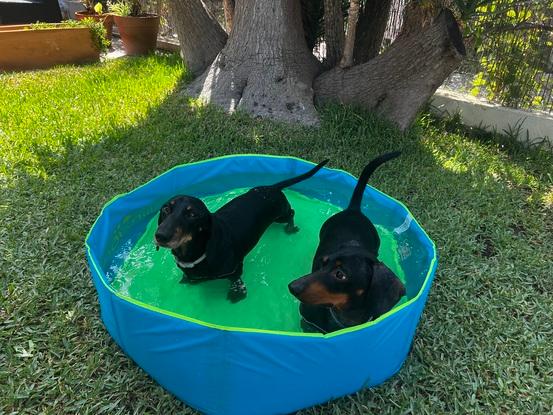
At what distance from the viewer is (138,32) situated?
781 centimetres

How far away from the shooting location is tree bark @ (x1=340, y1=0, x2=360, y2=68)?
445 centimetres

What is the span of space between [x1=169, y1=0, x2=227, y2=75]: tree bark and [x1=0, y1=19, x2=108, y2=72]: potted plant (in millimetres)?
2629

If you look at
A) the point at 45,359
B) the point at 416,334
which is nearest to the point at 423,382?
the point at 416,334

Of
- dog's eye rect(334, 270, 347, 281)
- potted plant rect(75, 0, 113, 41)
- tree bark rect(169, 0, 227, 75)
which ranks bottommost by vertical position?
potted plant rect(75, 0, 113, 41)

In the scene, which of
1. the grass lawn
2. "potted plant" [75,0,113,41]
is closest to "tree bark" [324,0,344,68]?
the grass lawn

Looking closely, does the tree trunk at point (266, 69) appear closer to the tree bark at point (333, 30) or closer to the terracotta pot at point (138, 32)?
the tree bark at point (333, 30)

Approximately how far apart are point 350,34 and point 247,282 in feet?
9.68

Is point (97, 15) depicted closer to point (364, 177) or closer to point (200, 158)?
point (200, 158)

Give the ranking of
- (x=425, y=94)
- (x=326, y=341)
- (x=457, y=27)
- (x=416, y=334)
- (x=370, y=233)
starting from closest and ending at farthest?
(x=326, y=341), (x=416, y=334), (x=370, y=233), (x=457, y=27), (x=425, y=94)

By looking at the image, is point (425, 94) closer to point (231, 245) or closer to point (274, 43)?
point (274, 43)

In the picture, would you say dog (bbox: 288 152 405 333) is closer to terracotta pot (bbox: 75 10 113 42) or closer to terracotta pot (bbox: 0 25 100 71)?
terracotta pot (bbox: 0 25 100 71)

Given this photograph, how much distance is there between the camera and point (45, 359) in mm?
2336

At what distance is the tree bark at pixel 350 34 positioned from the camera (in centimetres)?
445

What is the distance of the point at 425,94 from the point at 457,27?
2.33 feet
